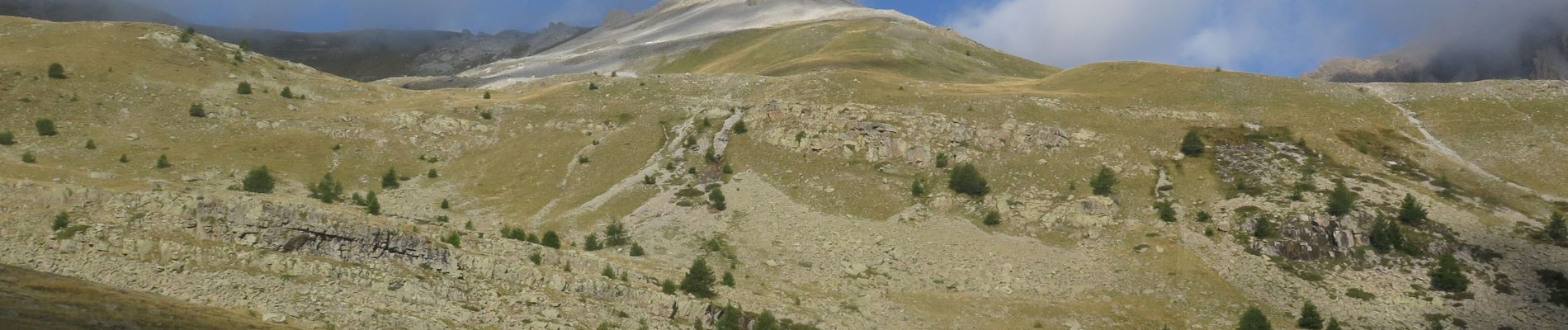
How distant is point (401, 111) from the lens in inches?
3105

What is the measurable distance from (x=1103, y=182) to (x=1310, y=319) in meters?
17.2

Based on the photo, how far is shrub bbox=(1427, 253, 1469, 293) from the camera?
50.3 metres

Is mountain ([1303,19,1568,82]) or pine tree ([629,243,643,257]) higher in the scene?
mountain ([1303,19,1568,82])

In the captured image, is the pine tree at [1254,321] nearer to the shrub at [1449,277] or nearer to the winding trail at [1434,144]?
the shrub at [1449,277]

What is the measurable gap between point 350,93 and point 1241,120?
73644mm

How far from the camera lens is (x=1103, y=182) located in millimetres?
63281

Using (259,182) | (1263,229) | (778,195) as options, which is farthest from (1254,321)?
(259,182)

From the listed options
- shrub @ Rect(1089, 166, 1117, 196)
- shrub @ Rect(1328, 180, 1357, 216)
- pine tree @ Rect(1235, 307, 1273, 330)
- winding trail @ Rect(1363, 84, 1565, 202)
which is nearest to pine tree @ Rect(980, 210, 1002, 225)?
shrub @ Rect(1089, 166, 1117, 196)

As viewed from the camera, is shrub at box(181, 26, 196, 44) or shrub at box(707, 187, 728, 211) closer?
shrub at box(707, 187, 728, 211)

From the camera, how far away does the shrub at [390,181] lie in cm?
6794

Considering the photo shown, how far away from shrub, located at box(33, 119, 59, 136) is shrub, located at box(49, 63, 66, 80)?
8656mm

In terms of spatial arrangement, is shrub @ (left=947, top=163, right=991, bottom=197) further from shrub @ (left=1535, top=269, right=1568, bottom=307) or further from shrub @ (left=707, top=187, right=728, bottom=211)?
shrub @ (left=1535, top=269, right=1568, bottom=307)

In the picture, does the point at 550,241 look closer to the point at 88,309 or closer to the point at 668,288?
the point at 668,288

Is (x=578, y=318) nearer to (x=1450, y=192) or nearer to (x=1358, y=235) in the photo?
(x=1358, y=235)
